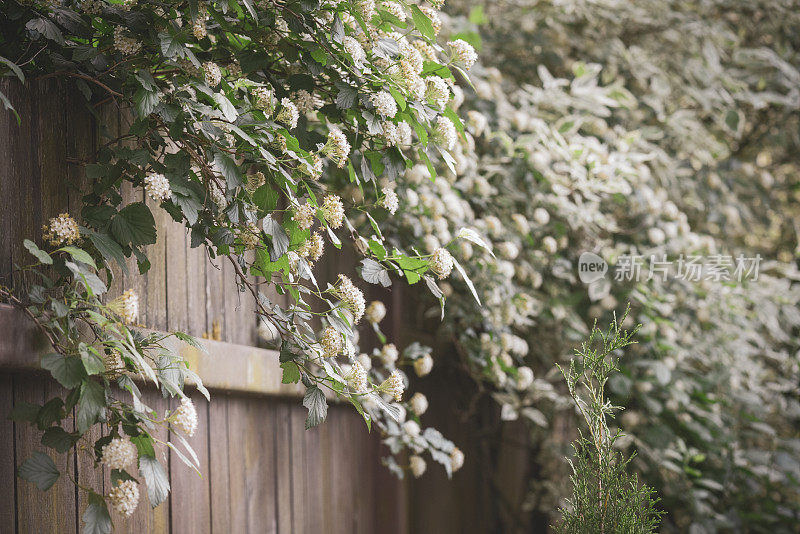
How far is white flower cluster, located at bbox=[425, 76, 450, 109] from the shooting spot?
1.35 metres

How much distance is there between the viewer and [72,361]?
0.93 metres

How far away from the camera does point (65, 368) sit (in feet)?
3.01

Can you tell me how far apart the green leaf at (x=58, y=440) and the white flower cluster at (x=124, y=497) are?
79mm

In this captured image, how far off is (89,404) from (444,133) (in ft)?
2.50

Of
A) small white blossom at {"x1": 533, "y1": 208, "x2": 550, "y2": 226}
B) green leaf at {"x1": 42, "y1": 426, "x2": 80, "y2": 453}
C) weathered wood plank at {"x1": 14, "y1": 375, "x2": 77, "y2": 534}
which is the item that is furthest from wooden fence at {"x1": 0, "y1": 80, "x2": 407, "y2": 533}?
small white blossom at {"x1": 533, "y1": 208, "x2": 550, "y2": 226}

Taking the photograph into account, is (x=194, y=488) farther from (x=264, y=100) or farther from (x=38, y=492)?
(x=264, y=100)

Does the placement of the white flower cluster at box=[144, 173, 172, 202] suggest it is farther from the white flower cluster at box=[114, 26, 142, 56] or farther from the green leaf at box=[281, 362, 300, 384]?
the green leaf at box=[281, 362, 300, 384]

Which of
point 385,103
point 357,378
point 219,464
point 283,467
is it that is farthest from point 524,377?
point 385,103

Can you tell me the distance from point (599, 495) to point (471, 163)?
1.14 meters

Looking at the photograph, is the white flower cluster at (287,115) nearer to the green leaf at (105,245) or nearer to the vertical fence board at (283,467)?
the green leaf at (105,245)

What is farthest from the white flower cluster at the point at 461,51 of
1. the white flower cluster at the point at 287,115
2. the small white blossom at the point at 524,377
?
the small white blossom at the point at 524,377

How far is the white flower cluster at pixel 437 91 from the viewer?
1354 millimetres

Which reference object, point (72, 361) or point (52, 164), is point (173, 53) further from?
point (72, 361)

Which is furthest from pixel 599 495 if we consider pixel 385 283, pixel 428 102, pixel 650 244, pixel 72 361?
pixel 650 244
